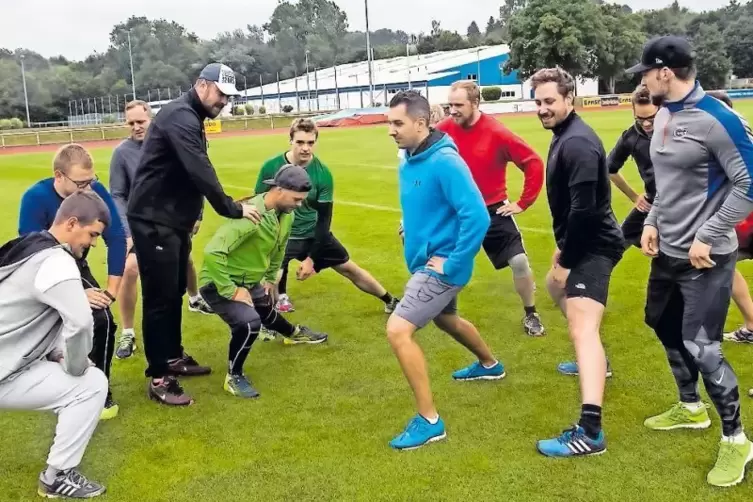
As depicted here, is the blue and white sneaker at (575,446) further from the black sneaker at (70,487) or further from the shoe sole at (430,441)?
the black sneaker at (70,487)

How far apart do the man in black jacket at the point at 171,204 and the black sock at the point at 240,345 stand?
0.42 m

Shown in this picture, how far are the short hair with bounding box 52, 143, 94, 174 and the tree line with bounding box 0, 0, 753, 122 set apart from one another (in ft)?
84.0

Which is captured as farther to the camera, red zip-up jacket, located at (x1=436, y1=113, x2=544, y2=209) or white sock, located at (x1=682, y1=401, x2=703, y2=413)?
red zip-up jacket, located at (x1=436, y1=113, x2=544, y2=209)

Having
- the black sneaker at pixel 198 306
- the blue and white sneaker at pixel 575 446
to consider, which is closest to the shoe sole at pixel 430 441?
the blue and white sneaker at pixel 575 446

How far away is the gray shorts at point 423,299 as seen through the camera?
4688 millimetres

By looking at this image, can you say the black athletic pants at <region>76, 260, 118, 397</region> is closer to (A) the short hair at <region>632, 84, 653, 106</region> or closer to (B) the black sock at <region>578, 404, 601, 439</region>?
(B) the black sock at <region>578, 404, 601, 439</region>

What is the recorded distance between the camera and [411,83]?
2933 inches

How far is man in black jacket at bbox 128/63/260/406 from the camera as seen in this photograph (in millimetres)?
5293

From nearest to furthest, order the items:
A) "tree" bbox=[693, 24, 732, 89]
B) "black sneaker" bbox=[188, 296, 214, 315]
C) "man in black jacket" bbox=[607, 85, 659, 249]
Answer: "man in black jacket" bbox=[607, 85, 659, 249] → "black sneaker" bbox=[188, 296, 214, 315] → "tree" bbox=[693, 24, 732, 89]

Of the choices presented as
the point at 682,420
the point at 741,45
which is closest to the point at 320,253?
the point at 682,420

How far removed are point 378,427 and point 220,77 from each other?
264 cm

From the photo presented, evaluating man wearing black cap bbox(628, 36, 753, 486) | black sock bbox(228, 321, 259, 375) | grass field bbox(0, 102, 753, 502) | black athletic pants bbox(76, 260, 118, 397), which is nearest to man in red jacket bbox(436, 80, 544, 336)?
grass field bbox(0, 102, 753, 502)

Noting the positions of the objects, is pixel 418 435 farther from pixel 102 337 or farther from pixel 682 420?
pixel 102 337

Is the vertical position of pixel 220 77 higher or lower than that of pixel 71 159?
higher
